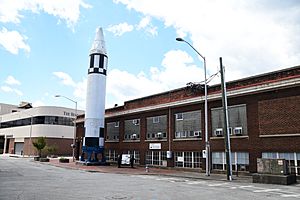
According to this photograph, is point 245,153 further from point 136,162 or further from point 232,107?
point 136,162

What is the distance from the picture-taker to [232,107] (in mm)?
26453

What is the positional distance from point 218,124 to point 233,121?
180 cm

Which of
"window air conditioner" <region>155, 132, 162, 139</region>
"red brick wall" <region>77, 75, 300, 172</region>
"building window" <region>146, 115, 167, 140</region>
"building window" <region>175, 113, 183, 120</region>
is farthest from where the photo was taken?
"window air conditioner" <region>155, 132, 162, 139</region>

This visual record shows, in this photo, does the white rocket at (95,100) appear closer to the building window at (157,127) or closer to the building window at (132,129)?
the building window at (132,129)

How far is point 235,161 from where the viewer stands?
25641 mm

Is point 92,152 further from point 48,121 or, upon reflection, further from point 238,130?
point 48,121

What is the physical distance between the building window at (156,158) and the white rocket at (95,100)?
6899 mm

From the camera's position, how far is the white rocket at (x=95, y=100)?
3831cm

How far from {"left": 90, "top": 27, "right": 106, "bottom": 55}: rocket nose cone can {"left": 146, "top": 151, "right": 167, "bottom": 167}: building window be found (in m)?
14.5

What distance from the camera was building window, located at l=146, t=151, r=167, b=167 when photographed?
33219 mm

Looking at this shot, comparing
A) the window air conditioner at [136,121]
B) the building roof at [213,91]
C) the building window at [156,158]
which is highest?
the building roof at [213,91]

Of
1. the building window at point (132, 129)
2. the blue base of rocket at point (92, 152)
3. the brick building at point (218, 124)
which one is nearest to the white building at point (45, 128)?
the blue base of rocket at point (92, 152)

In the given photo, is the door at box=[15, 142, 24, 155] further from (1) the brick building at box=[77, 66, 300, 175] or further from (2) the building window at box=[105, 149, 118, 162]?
(1) the brick building at box=[77, 66, 300, 175]

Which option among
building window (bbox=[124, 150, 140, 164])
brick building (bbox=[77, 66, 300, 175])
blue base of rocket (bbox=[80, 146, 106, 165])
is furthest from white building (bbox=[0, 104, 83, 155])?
building window (bbox=[124, 150, 140, 164])
